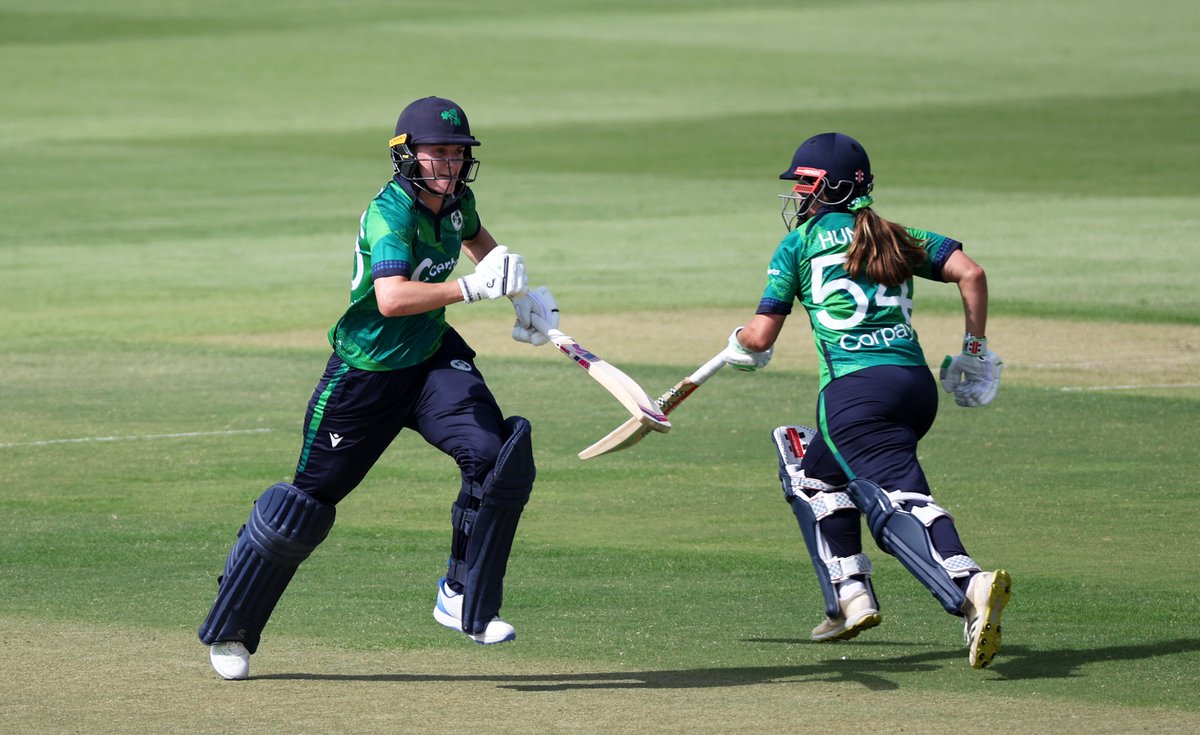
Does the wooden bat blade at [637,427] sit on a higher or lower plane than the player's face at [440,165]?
lower

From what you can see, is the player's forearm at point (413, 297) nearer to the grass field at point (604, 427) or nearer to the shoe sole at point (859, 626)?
the grass field at point (604, 427)

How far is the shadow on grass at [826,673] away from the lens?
22.3ft

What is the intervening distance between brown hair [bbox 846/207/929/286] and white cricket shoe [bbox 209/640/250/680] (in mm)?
2501

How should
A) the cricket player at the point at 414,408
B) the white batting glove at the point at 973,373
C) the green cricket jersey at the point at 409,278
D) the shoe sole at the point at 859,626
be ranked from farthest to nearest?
the white batting glove at the point at 973,373, the shoe sole at the point at 859,626, the green cricket jersey at the point at 409,278, the cricket player at the point at 414,408

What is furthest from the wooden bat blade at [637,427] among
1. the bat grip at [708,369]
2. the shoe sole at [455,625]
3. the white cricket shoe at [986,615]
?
the white cricket shoe at [986,615]

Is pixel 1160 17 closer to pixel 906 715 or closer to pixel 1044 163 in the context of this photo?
pixel 1044 163

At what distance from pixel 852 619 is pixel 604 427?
5.43 m

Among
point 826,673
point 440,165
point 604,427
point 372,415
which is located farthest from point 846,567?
point 604,427

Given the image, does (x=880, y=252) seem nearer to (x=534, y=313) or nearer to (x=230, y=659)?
(x=534, y=313)

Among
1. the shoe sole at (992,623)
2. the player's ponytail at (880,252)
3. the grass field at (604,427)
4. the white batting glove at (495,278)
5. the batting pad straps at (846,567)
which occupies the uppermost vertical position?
the player's ponytail at (880,252)

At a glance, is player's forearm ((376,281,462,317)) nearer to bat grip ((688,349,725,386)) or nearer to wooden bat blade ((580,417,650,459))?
wooden bat blade ((580,417,650,459))

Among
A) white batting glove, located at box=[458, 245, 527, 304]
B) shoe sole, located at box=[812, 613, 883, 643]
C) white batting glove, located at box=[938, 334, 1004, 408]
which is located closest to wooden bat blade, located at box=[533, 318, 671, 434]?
white batting glove, located at box=[458, 245, 527, 304]

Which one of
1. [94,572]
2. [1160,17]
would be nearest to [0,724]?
[94,572]

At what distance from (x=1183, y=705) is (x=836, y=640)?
1.46m
